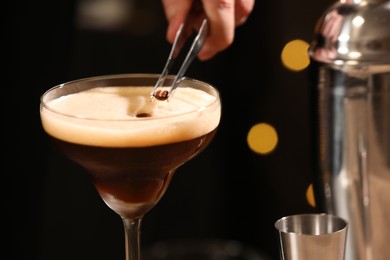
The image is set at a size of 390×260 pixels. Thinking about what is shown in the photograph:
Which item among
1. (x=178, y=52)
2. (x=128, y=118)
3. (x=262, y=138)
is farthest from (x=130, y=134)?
(x=262, y=138)

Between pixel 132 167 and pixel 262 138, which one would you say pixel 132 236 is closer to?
pixel 132 167

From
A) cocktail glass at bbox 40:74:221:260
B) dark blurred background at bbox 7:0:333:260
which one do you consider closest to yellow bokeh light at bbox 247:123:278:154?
dark blurred background at bbox 7:0:333:260

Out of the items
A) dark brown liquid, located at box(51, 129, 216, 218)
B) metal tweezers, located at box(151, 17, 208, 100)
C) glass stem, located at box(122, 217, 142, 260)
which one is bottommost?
glass stem, located at box(122, 217, 142, 260)

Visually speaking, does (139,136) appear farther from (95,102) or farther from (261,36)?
(261,36)

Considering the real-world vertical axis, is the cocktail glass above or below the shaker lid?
below

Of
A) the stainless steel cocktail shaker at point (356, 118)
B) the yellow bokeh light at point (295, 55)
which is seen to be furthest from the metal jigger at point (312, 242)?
the yellow bokeh light at point (295, 55)

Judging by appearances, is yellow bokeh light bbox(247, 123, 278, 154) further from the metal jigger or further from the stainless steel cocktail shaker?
the metal jigger
